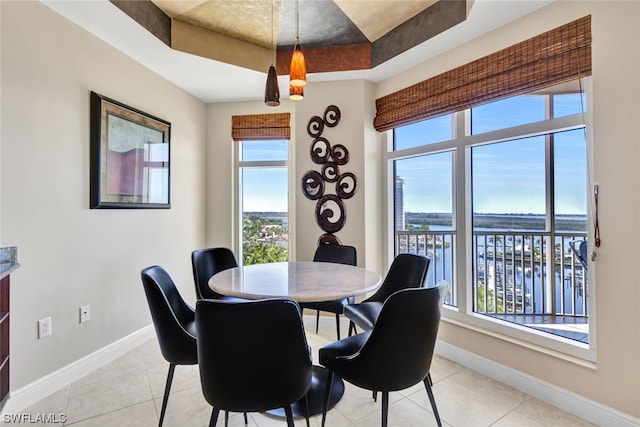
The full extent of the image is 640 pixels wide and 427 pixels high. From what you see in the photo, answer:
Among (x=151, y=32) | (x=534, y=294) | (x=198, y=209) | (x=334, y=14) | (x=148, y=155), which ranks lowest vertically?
(x=534, y=294)

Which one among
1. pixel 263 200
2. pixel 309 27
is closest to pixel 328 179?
pixel 263 200

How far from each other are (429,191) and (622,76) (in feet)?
4.85

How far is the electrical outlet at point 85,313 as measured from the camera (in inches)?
89.7

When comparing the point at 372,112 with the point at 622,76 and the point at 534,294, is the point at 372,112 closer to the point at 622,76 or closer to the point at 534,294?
the point at 622,76

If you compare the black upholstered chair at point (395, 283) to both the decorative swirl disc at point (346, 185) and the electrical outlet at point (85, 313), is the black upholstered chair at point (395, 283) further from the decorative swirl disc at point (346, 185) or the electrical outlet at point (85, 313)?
the electrical outlet at point (85, 313)

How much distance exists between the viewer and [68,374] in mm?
2150

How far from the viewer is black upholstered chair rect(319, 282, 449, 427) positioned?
4.33 feet

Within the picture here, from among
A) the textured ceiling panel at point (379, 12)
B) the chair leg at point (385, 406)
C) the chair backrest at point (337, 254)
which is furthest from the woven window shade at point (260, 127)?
the chair leg at point (385, 406)

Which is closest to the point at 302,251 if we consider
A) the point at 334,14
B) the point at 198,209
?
the point at 198,209

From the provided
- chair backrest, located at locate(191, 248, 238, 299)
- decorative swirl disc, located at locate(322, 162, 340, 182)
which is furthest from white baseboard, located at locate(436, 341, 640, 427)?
chair backrest, located at locate(191, 248, 238, 299)

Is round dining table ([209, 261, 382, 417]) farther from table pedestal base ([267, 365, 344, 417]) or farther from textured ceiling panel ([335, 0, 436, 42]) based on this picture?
textured ceiling panel ([335, 0, 436, 42])

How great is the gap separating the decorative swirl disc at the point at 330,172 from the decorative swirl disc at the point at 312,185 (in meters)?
0.06

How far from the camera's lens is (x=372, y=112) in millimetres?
3143

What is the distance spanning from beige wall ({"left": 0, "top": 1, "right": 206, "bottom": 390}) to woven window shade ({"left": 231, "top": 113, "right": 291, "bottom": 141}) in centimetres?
93
